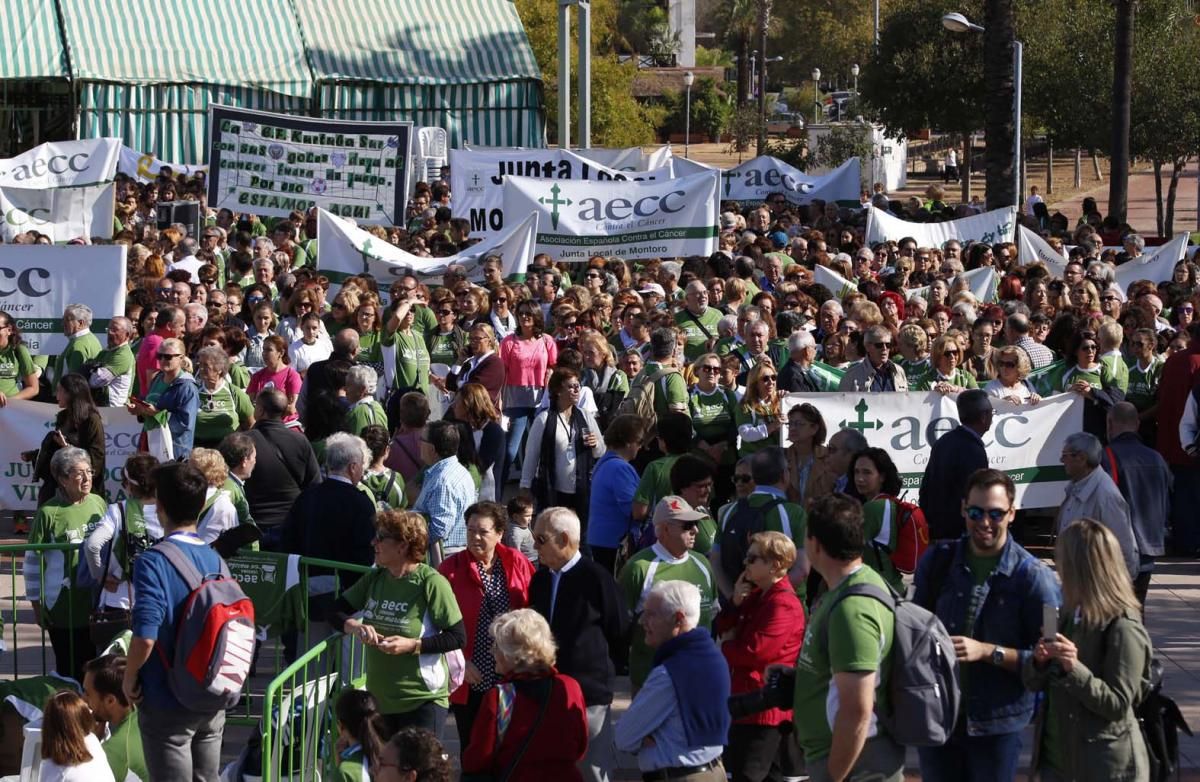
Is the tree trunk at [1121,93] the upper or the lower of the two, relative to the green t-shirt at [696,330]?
upper

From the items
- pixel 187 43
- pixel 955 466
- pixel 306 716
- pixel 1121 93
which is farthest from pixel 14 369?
pixel 187 43

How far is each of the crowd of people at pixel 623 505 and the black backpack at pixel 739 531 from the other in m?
0.01

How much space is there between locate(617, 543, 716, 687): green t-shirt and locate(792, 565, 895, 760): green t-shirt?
4.87 feet

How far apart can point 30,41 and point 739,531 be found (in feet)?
102

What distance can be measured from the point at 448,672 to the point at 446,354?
597 cm

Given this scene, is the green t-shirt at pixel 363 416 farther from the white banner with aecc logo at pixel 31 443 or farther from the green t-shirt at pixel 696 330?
the green t-shirt at pixel 696 330

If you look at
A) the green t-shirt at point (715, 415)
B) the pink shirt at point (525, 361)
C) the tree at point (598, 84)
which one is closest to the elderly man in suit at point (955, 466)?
the green t-shirt at point (715, 415)

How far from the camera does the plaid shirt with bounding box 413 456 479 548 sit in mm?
9070

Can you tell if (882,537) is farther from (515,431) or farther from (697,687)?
(515,431)

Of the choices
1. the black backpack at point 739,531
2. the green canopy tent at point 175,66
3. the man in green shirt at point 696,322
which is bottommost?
the black backpack at point 739,531

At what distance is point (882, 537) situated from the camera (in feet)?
26.9

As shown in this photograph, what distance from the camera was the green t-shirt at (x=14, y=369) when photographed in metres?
12.6

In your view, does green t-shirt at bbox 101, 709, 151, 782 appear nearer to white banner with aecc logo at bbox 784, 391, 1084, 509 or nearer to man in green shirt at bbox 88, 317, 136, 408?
white banner with aecc logo at bbox 784, 391, 1084, 509

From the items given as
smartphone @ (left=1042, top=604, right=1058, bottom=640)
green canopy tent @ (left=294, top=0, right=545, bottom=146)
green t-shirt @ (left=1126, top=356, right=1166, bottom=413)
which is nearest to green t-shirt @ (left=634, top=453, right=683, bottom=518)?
smartphone @ (left=1042, top=604, right=1058, bottom=640)
